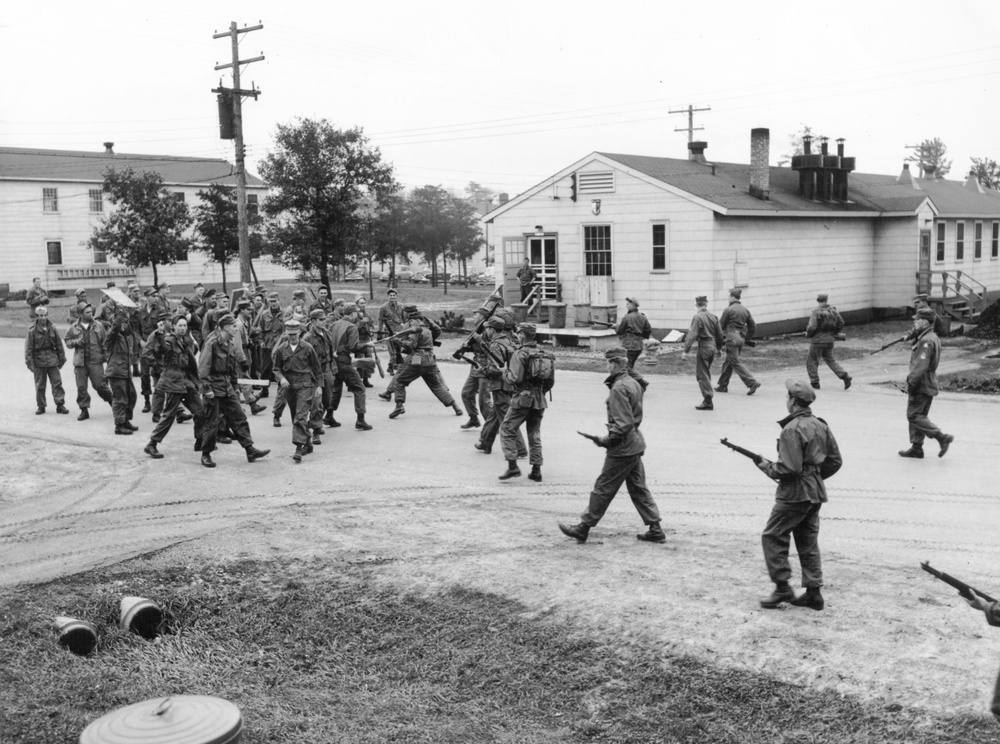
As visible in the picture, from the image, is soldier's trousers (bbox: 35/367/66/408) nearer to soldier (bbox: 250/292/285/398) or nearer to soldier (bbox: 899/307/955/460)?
soldier (bbox: 250/292/285/398)

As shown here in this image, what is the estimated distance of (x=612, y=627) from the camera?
25.7 feet

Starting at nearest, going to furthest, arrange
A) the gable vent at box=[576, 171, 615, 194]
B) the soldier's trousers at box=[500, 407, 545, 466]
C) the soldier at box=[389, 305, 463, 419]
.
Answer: the soldier's trousers at box=[500, 407, 545, 466], the soldier at box=[389, 305, 463, 419], the gable vent at box=[576, 171, 615, 194]

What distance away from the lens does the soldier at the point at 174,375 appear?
1406 centimetres

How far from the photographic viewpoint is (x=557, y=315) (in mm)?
28531

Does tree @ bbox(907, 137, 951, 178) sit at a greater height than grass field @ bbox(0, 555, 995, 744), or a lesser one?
greater

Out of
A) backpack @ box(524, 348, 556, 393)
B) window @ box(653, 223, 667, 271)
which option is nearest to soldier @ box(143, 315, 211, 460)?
backpack @ box(524, 348, 556, 393)

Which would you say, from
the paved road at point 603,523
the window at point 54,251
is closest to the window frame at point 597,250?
the paved road at point 603,523

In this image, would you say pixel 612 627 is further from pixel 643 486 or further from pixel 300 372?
pixel 300 372

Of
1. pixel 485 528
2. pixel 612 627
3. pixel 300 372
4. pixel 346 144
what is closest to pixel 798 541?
pixel 612 627

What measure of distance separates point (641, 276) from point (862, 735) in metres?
23.2

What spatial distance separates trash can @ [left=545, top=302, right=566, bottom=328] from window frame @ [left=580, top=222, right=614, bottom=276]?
1814mm

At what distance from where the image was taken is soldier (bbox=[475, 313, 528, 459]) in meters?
13.4

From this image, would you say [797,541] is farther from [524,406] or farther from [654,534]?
[524,406]

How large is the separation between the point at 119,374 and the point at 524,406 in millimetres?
7091
